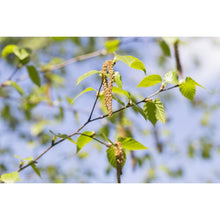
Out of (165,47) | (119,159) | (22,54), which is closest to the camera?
(119,159)

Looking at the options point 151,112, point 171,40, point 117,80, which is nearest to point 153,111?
point 151,112

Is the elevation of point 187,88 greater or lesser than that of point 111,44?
lesser

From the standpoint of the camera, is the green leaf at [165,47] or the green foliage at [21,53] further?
the green leaf at [165,47]

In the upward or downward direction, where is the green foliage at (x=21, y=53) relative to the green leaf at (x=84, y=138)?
upward

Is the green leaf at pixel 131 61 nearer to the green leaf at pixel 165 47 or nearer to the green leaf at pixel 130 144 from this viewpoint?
the green leaf at pixel 130 144

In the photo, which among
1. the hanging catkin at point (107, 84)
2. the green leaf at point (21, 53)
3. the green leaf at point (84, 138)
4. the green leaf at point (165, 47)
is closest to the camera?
the hanging catkin at point (107, 84)

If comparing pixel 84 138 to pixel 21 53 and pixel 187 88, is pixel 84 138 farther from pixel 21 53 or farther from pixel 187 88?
pixel 21 53

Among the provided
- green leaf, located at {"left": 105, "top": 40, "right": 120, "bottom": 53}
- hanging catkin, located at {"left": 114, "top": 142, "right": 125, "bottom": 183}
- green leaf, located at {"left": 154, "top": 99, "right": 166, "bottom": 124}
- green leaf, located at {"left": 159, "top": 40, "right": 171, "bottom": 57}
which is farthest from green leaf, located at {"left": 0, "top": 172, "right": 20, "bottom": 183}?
green leaf, located at {"left": 159, "top": 40, "right": 171, "bottom": 57}

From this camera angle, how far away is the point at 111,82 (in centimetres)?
56

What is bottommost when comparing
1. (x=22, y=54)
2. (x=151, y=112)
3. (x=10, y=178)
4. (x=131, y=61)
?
(x=10, y=178)

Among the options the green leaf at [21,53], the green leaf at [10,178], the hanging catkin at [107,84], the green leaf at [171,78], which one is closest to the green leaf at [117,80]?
the hanging catkin at [107,84]

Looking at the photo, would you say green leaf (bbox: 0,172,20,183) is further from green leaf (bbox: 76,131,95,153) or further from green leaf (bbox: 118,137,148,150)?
green leaf (bbox: 118,137,148,150)
